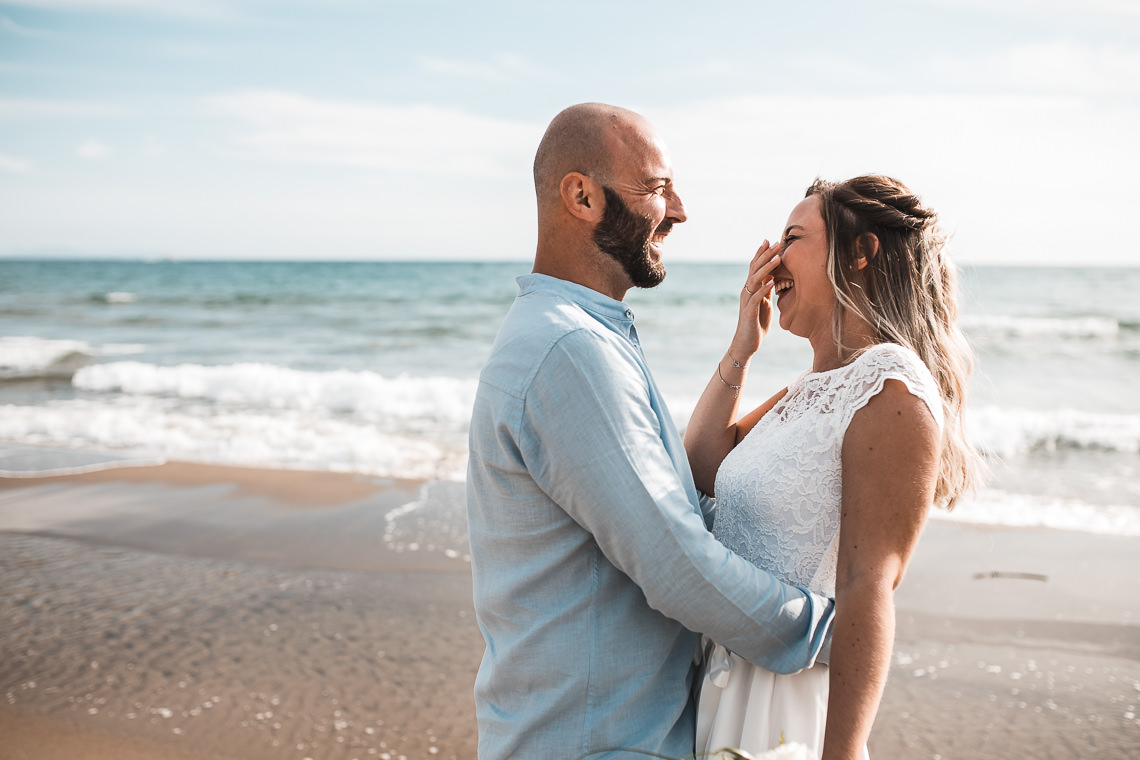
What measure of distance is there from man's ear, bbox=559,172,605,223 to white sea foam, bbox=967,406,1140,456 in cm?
883

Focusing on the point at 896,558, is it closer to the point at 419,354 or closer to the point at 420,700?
the point at 420,700

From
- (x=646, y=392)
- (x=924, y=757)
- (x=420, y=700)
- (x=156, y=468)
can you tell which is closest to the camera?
(x=646, y=392)

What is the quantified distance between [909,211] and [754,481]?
882 millimetres

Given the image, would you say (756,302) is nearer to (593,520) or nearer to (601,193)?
(601,193)

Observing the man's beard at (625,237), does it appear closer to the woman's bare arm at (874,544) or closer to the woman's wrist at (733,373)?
the woman's bare arm at (874,544)

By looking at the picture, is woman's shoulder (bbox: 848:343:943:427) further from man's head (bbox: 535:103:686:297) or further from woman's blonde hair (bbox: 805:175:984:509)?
man's head (bbox: 535:103:686:297)

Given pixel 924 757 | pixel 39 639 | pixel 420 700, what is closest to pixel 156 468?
pixel 39 639

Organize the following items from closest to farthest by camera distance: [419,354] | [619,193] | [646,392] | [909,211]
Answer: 1. [646,392]
2. [619,193]
3. [909,211]
4. [419,354]

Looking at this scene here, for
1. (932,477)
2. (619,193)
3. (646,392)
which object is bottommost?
(932,477)

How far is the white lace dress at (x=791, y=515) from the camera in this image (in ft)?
6.31

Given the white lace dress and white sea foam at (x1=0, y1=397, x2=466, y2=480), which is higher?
the white lace dress

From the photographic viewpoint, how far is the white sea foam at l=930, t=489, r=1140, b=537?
6.95 meters

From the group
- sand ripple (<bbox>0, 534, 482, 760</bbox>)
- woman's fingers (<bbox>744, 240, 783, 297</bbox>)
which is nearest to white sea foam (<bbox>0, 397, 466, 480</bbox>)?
sand ripple (<bbox>0, 534, 482, 760</bbox>)

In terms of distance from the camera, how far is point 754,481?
87.7 inches
